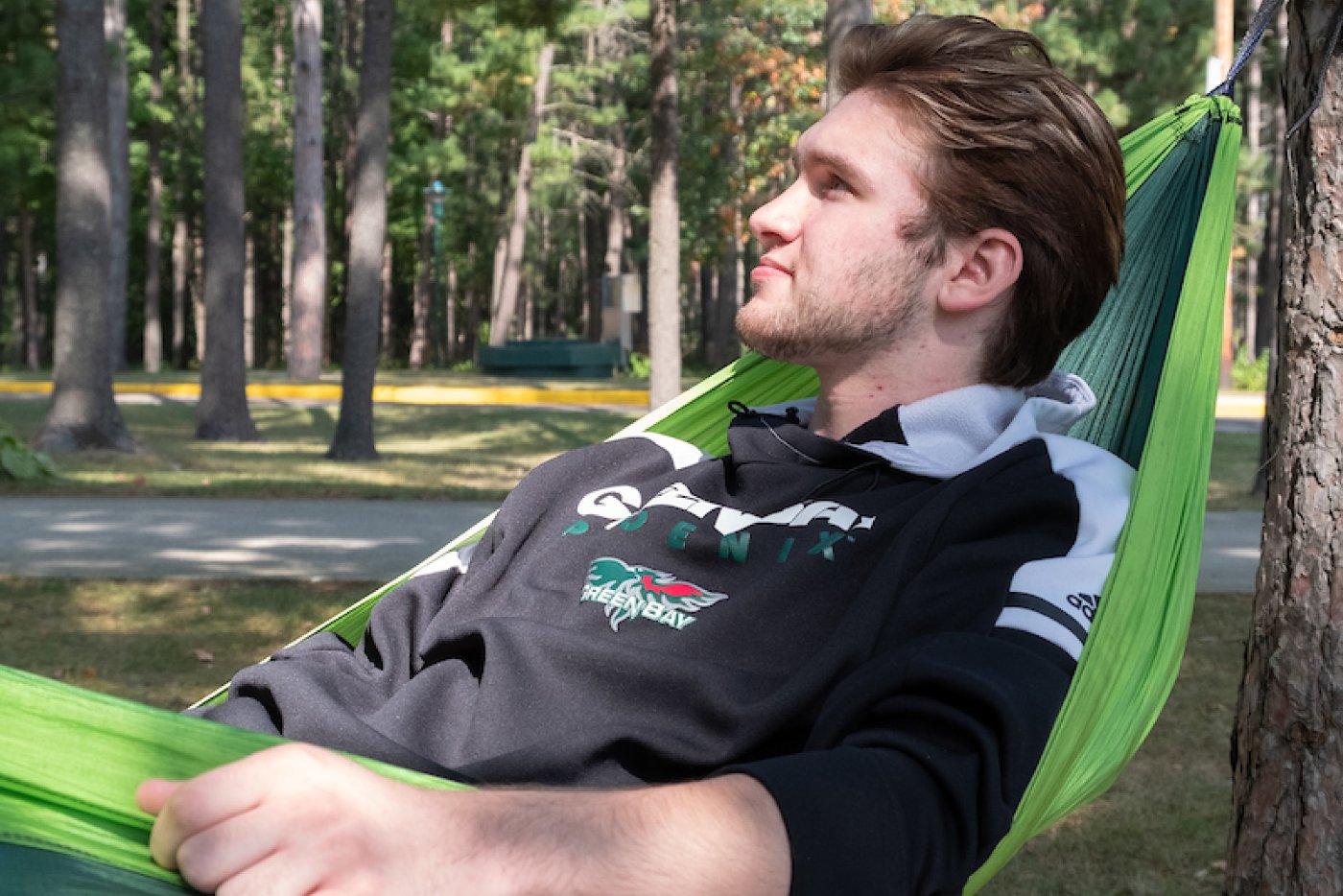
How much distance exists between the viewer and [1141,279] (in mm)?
2834

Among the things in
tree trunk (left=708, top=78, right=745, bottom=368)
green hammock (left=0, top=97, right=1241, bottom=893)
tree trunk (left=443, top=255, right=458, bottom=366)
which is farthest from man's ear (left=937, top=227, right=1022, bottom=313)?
tree trunk (left=443, top=255, right=458, bottom=366)

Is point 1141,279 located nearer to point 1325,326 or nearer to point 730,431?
point 1325,326

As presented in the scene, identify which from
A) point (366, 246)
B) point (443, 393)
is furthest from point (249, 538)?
point (443, 393)

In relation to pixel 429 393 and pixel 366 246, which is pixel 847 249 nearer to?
pixel 366 246

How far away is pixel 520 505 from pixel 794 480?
38cm

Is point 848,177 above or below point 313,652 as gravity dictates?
above

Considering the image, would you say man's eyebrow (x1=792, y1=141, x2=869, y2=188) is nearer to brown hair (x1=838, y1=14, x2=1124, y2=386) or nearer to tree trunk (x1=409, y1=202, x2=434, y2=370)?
brown hair (x1=838, y1=14, x2=1124, y2=386)

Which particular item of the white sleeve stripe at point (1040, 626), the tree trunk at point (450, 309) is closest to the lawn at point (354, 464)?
the white sleeve stripe at point (1040, 626)

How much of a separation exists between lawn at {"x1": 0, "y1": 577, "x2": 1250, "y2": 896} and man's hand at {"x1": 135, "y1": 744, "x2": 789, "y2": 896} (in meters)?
2.56

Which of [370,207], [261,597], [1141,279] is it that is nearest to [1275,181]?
[370,207]

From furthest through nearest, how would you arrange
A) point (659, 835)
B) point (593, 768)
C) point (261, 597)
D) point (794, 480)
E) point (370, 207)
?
point (370, 207) → point (261, 597) → point (794, 480) → point (593, 768) → point (659, 835)

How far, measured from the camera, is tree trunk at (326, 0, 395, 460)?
1180cm

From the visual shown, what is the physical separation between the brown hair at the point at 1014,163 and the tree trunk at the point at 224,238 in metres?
12.3

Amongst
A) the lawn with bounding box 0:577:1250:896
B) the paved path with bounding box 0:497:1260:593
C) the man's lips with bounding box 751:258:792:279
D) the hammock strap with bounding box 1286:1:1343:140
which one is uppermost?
the hammock strap with bounding box 1286:1:1343:140
